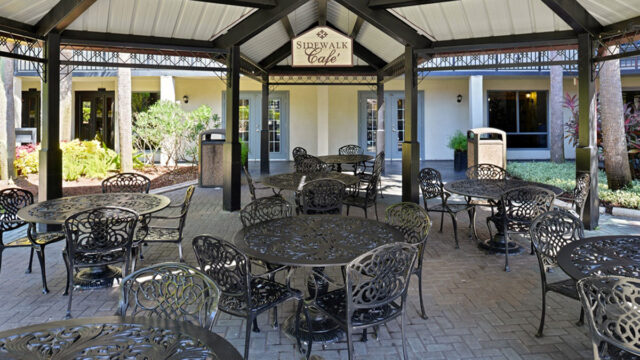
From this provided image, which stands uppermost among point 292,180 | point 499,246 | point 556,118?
point 556,118

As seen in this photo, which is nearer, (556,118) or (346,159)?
(346,159)

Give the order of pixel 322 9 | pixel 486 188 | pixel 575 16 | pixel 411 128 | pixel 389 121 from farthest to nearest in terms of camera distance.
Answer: pixel 389 121
pixel 322 9
pixel 411 128
pixel 575 16
pixel 486 188

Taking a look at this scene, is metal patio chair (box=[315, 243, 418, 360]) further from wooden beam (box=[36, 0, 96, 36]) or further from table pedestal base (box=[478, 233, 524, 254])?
wooden beam (box=[36, 0, 96, 36])

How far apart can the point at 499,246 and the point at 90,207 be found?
4731 millimetres

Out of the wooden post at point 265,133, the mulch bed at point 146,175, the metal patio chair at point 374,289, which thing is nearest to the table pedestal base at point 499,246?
the metal patio chair at point 374,289

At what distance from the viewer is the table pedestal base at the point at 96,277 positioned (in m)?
4.03

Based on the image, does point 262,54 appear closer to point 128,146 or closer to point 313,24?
point 313,24

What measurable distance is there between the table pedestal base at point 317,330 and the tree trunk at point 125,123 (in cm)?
937

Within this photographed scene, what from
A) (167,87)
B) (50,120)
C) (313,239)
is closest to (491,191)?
(313,239)

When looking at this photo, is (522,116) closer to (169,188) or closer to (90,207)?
(169,188)

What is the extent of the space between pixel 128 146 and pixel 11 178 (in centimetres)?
268

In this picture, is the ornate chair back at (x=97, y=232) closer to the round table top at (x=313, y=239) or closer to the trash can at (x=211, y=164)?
the round table top at (x=313, y=239)

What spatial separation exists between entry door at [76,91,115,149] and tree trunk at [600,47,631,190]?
51.0ft

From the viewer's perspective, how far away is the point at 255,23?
7.08 metres
